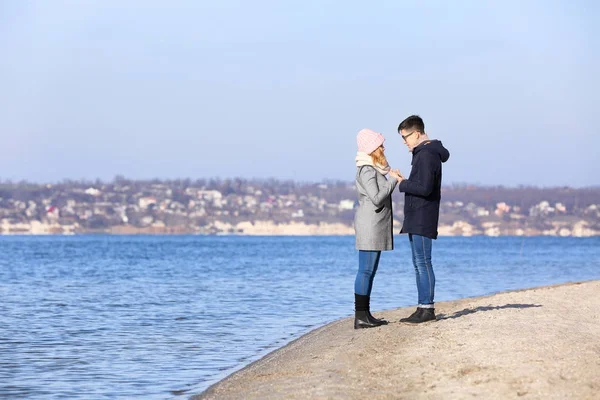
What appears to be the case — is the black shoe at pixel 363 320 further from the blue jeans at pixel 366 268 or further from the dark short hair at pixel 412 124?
the dark short hair at pixel 412 124

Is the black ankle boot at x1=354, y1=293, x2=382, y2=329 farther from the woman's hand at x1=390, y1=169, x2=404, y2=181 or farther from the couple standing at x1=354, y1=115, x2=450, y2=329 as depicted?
the woman's hand at x1=390, y1=169, x2=404, y2=181

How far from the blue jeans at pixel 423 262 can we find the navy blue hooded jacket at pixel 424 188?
0.34 feet

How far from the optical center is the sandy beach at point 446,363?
7.11 metres

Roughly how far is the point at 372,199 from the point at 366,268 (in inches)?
31.4

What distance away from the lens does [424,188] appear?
10031 mm

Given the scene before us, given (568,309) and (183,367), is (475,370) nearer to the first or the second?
(183,367)

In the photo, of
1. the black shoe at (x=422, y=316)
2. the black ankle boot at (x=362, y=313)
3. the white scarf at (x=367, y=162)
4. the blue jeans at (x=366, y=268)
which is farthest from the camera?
the black shoe at (x=422, y=316)

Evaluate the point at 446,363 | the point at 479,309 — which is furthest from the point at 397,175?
the point at 479,309

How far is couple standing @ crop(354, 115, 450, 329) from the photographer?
33.0ft

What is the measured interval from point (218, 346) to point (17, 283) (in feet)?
65.7

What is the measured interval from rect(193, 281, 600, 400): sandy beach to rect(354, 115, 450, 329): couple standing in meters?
0.88

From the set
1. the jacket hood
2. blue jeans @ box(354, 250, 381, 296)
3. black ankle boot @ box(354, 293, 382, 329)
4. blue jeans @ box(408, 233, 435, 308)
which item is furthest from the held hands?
black ankle boot @ box(354, 293, 382, 329)

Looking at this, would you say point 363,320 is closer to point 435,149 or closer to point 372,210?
point 372,210

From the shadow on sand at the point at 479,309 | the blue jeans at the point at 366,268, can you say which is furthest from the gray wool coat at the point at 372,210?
the shadow on sand at the point at 479,309
